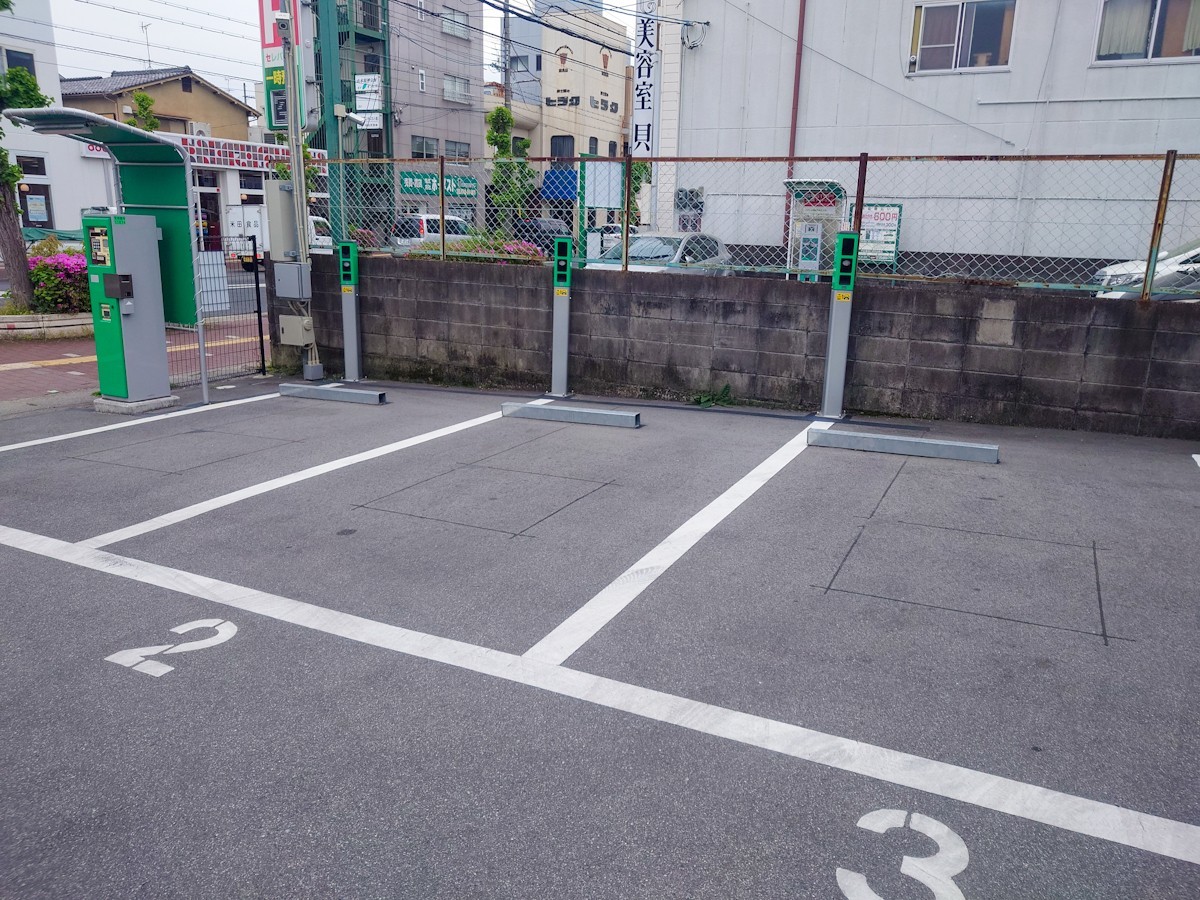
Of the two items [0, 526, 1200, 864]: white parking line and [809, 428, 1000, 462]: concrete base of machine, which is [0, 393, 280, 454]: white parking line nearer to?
[0, 526, 1200, 864]: white parking line

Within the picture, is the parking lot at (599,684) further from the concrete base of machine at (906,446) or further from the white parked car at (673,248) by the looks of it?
the white parked car at (673,248)

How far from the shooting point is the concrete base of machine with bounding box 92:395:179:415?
27.4ft

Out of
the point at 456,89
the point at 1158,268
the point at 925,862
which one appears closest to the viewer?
the point at 925,862

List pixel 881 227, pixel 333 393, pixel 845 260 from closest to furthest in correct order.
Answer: pixel 845 260 < pixel 333 393 < pixel 881 227

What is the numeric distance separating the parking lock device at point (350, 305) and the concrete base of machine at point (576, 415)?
9.55ft

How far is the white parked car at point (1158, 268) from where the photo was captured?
8234mm

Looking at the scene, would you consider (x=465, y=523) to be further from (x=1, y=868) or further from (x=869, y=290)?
(x=869, y=290)

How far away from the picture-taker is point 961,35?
48.6 ft

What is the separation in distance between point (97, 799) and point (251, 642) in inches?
41.7

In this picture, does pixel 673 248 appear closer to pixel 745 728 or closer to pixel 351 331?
pixel 351 331

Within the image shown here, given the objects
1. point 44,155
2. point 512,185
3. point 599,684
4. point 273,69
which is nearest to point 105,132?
point 273,69

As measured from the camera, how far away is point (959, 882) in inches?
92.3

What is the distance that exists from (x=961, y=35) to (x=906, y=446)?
11.4 metres

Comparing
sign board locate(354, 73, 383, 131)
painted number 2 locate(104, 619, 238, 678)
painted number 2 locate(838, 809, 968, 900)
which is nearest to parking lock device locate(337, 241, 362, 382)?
painted number 2 locate(104, 619, 238, 678)
